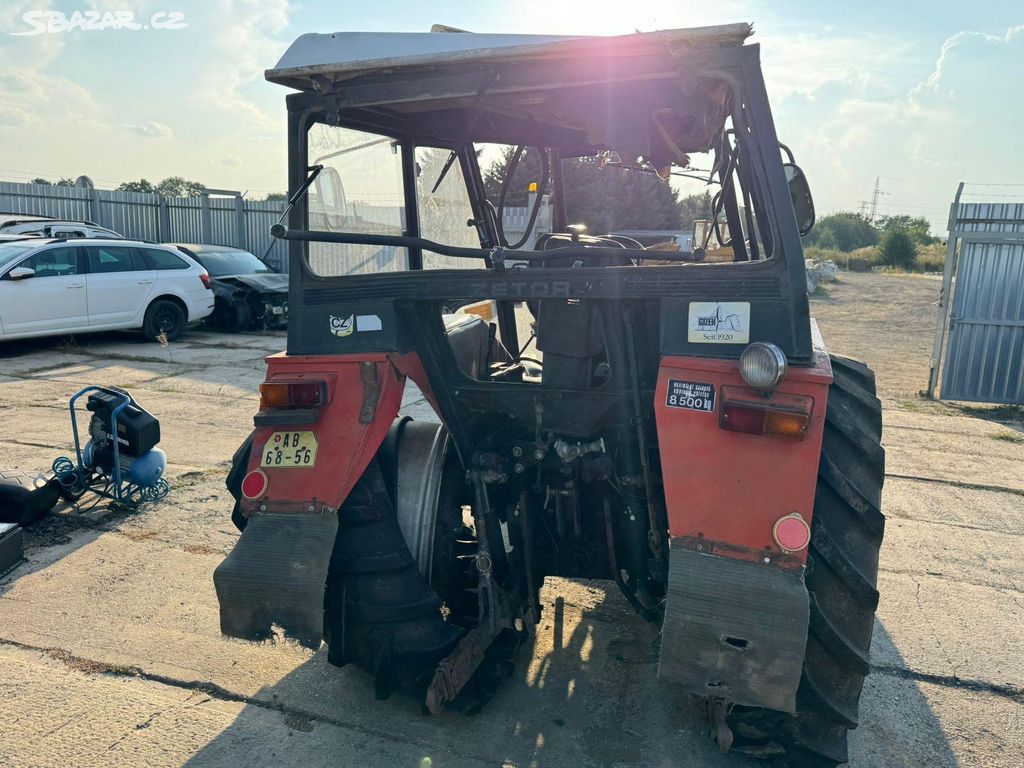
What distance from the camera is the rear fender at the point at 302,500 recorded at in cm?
265

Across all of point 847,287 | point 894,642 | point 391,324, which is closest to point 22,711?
point 391,324

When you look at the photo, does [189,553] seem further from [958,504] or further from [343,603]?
[958,504]

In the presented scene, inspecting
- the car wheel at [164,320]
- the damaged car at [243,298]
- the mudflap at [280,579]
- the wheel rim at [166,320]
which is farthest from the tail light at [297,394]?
the damaged car at [243,298]

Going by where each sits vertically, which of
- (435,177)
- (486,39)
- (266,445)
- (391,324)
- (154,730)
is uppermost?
(486,39)

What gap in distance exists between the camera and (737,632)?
2.29 meters

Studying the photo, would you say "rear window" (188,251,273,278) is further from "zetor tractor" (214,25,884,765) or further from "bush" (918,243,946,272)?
"bush" (918,243,946,272)

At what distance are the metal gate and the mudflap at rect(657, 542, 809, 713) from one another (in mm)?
7644

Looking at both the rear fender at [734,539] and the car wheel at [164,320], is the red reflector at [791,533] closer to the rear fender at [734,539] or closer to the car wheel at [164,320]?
the rear fender at [734,539]

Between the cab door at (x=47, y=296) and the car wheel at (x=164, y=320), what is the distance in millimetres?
917

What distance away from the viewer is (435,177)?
3.86 meters

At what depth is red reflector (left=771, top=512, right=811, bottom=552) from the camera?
232 centimetres

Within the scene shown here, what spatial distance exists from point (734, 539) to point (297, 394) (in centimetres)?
152

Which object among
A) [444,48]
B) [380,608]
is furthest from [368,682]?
[444,48]

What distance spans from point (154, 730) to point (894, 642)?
3.04 metres
